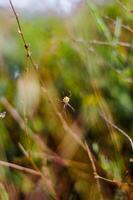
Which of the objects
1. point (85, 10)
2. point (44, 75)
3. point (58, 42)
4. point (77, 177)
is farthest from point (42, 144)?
point (85, 10)

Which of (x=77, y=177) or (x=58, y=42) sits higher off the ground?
(x=58, y=42)

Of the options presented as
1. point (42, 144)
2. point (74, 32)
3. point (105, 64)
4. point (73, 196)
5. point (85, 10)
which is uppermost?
point (85, 10)

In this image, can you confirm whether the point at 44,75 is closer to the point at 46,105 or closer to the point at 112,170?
the point at 46,105

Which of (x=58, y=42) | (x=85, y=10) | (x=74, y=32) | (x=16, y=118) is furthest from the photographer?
(x=85, y=10)

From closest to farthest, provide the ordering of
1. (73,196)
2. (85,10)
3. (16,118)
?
(73,196), (16,118), (85,10)

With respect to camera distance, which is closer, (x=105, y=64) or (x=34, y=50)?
(x=105, y=64)

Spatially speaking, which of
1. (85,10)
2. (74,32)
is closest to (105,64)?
(74,32)

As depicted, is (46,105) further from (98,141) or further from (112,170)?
(112,170)
